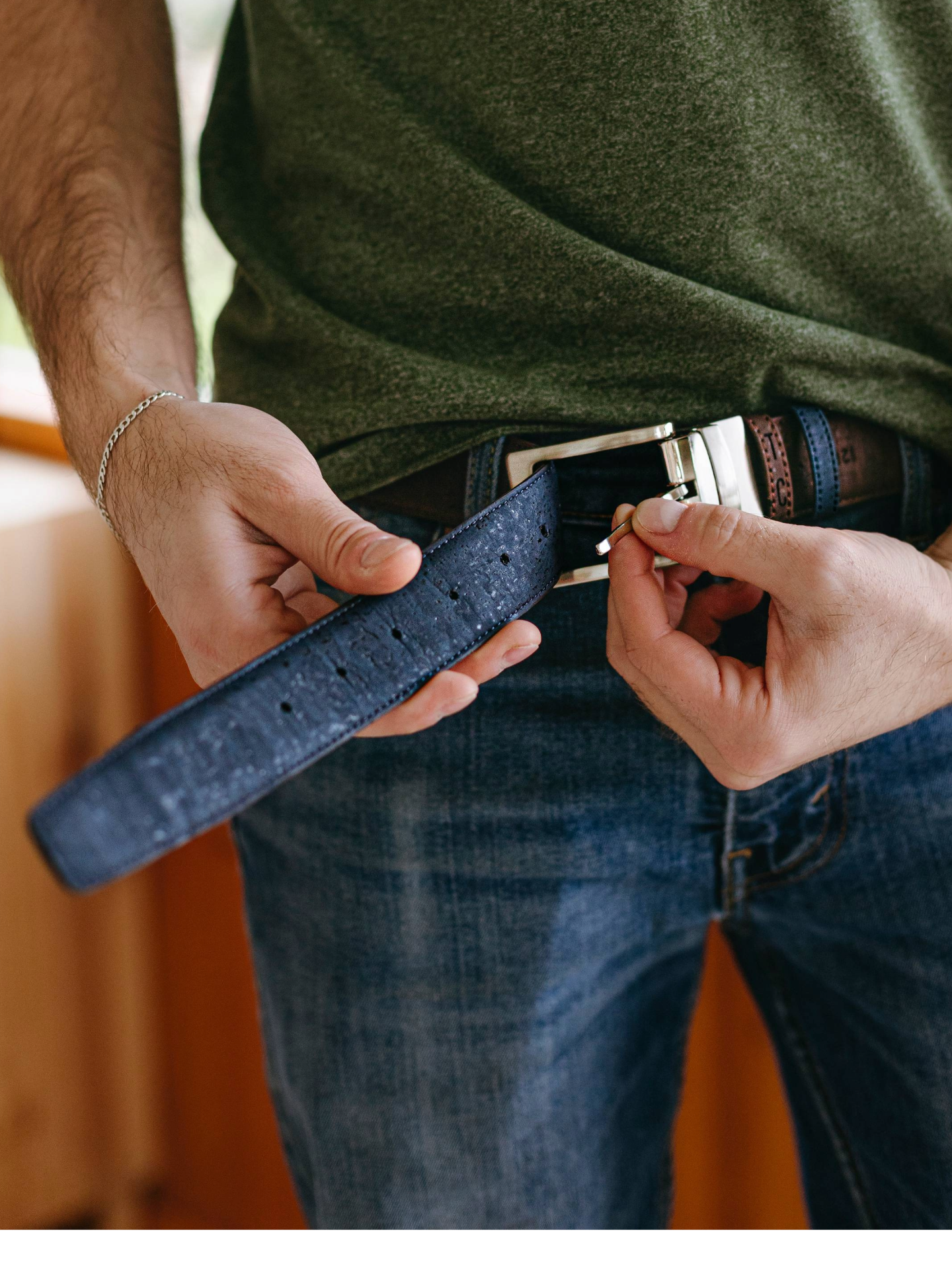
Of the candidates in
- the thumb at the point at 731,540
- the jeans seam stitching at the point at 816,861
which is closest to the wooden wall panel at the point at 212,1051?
the jeans seam stitching at the point at 816,861

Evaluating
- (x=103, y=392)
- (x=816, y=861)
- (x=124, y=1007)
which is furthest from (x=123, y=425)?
(x=124, y=1007)

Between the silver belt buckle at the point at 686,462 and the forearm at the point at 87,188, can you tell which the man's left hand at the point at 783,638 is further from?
the forearm at the point at 87,188

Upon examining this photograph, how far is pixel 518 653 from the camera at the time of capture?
52 centimetres

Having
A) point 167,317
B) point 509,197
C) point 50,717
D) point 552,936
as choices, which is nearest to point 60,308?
point 167,317

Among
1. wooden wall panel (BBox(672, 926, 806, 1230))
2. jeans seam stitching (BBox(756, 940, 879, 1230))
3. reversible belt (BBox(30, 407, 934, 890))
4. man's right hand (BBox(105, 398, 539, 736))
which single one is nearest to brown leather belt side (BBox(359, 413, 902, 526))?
reversible belt (BBox(30, 407, 934, 890))

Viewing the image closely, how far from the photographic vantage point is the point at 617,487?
59 centimetres

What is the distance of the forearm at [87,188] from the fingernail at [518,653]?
0.33 metres

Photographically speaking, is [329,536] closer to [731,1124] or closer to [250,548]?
[250,548]

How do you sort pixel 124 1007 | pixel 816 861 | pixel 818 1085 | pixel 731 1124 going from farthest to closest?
1. pixel 124 1007
2. pixel 731 1124
3. pixel 818 1085
4. pixel 816 861

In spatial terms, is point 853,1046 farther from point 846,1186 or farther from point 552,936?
point 552,936

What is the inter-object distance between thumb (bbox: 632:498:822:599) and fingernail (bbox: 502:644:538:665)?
0.33ft

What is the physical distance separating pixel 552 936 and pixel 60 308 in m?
0.61

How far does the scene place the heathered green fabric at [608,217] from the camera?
1.85ft

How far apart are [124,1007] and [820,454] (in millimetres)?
1387
